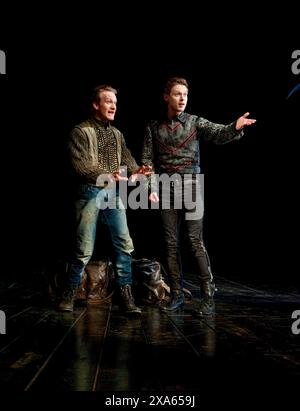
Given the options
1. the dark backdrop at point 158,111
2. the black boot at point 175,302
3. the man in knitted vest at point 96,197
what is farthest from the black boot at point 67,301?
the dark backdrop at point 158,111

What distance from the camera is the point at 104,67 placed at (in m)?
5.77

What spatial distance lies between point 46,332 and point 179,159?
1.42 m

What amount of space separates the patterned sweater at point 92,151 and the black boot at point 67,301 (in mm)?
786

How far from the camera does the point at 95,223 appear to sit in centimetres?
315

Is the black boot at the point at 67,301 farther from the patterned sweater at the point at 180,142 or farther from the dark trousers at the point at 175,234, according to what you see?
the patterned sweater at the point at 180,142

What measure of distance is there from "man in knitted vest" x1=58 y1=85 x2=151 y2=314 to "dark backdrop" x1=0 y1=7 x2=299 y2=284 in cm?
249

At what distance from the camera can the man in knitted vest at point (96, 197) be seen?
10.2 feet

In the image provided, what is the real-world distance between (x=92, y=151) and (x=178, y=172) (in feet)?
1.98

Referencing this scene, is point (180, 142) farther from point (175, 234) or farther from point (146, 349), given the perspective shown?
point (146, 349)

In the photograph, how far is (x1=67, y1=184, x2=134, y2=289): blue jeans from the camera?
3.12m

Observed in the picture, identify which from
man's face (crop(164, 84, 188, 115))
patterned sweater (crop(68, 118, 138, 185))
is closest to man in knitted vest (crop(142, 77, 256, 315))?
man's face (crop(164, 84, 188, 115))

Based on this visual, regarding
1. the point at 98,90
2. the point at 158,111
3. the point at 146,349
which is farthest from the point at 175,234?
the point at 158,111

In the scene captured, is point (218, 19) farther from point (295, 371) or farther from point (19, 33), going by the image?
point (295, 371)
